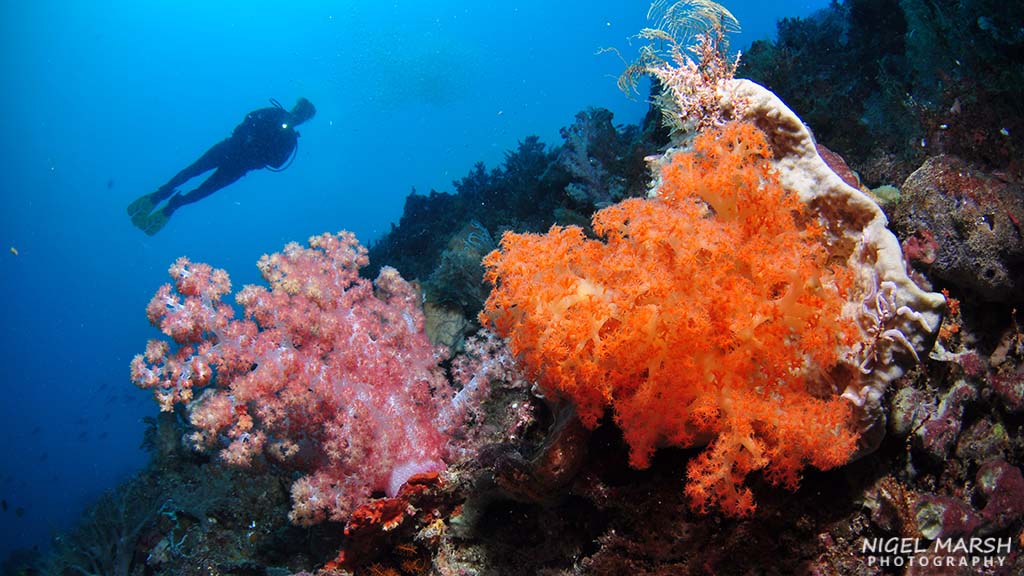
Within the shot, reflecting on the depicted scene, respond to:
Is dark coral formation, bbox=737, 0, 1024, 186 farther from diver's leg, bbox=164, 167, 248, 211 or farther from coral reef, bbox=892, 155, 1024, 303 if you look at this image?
diver's leg, bbox=164, 167, 248, 211

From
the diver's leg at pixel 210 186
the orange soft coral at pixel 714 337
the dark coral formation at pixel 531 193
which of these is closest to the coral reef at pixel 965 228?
the orange soft coral at pixel 714 337

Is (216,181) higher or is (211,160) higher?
(211,160)

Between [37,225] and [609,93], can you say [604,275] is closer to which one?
[37,225]

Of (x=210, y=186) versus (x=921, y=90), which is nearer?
(x=921, y=90)

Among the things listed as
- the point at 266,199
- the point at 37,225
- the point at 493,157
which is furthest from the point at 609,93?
the point at 37,225

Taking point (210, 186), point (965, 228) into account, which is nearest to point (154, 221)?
point (210, 186)

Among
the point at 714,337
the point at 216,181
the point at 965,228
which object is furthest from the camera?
the point at 216,181

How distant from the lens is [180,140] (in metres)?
105

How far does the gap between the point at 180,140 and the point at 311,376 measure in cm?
12659

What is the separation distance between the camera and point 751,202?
8.67ft

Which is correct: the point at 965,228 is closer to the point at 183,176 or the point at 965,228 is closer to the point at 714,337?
the point at 714,337

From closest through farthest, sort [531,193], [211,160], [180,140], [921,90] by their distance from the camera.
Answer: [921,90], [531,193], [211,160], [180,140]

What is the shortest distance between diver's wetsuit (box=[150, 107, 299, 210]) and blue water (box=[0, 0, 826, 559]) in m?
40.0

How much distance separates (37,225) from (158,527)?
108545mm
